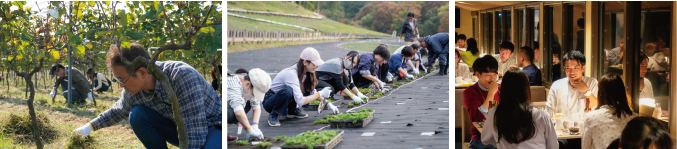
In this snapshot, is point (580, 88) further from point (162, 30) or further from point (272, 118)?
point (162, 30)

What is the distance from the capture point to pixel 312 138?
12.7ft

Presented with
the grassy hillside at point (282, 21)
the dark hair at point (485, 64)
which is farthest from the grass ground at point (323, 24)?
the dark hair at point (485, 64)

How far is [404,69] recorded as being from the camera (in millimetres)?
4258

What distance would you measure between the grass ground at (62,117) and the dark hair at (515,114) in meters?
3.03

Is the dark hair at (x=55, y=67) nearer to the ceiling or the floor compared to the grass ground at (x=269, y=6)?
nearer to the floor

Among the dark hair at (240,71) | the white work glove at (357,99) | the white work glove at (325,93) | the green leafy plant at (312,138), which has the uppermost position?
the dark hair at (240,71)

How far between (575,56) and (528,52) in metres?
0.37

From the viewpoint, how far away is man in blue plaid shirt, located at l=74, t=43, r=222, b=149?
11.0 feet

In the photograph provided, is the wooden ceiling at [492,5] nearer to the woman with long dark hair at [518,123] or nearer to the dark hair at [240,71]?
the woman with long dark hair at [518,123]

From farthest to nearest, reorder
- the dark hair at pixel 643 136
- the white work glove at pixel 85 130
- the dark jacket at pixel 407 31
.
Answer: the dark jacket at pixel 407 31
the white work glove at pixel 85 130
the dark hair at pixel 643 136

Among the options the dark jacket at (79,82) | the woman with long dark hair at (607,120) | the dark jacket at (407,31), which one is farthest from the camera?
the dark jacket at (79,82)

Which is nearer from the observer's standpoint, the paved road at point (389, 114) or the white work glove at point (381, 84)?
the paved road at point (389, 114)

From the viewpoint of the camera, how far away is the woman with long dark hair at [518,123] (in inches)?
125

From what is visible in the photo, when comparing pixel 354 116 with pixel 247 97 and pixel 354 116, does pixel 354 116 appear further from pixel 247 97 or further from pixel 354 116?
pixel 247 97
